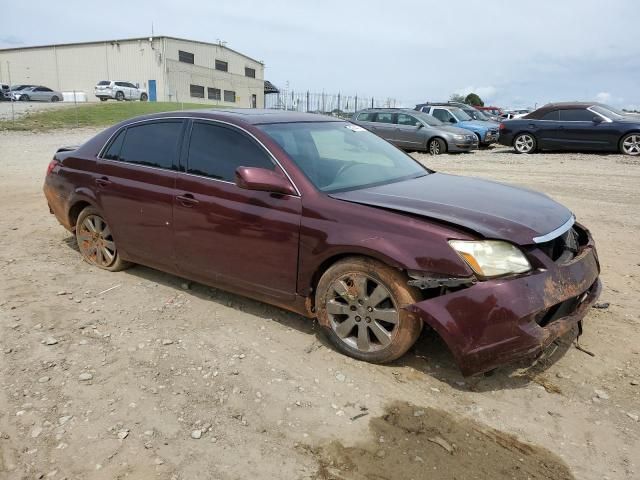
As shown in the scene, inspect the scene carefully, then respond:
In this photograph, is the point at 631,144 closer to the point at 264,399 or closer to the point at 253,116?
the point at 253,116

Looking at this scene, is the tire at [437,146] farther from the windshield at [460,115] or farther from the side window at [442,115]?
the windshield at [460,115]

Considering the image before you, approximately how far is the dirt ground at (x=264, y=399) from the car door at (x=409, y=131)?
12104 mm

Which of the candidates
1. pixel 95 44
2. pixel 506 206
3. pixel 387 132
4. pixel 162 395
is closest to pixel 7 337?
pixel 162 395

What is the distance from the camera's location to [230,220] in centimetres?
399

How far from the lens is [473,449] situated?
2756 millimetres

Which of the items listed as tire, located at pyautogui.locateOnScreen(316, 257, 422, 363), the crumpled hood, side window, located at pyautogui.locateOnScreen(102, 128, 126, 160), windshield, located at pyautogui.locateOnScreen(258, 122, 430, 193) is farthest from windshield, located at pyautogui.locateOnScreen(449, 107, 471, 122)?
tire, located at pyautogui.locateOnScreen(316, 257, 422, 363)

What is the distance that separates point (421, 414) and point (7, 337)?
3.02 m

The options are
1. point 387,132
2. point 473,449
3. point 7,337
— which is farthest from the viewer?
point 387,132

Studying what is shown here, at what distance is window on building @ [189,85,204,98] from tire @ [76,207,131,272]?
54.8m

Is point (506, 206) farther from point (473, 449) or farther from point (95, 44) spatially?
point (95, 44)

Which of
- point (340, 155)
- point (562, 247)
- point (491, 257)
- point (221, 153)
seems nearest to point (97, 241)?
point (221, 153)

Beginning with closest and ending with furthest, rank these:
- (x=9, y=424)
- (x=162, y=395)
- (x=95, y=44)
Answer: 1. (x=9, y=424)
2. (x=162, y=395)
3. (x=95, y=44)

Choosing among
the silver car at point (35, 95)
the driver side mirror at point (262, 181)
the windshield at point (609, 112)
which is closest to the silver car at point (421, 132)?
the windshield at point (609, 112)

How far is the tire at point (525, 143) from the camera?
1596 centimetres
